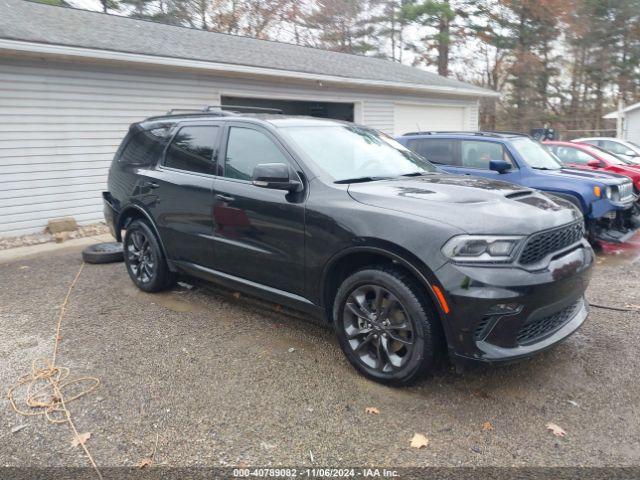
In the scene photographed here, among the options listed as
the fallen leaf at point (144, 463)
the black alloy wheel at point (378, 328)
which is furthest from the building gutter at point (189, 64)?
the fallen leaf at point (144, 463)

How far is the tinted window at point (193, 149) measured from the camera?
15.0ft

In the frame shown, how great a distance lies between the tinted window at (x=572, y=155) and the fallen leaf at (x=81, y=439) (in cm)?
1074

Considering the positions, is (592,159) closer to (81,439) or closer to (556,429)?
(556,429)

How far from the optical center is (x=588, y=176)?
23.4 feet

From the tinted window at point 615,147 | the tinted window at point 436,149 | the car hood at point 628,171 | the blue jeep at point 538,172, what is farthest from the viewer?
the tinted window at point 615,147

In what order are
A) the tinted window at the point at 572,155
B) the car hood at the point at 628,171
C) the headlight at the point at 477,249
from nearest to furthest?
the headlight at the point at 477,249
the car hood at the point at 628,171
the tinted window at the point at 572,155

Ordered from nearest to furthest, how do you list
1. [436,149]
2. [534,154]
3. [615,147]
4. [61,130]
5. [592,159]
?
1. [534,154]
2. [436,149]
3. [61,130]
4. [592,159]
5. [615,147]

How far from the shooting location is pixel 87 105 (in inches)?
351

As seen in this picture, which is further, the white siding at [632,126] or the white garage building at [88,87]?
the white siding at [632,126]

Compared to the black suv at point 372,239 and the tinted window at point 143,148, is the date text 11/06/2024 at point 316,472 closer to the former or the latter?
the black suv at point 372,239

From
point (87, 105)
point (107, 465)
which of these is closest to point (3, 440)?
point (107, 465)

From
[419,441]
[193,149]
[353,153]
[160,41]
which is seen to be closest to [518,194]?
[353,153]

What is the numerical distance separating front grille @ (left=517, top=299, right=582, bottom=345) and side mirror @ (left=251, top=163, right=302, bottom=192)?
5.88 ft

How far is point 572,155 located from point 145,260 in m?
9.38
